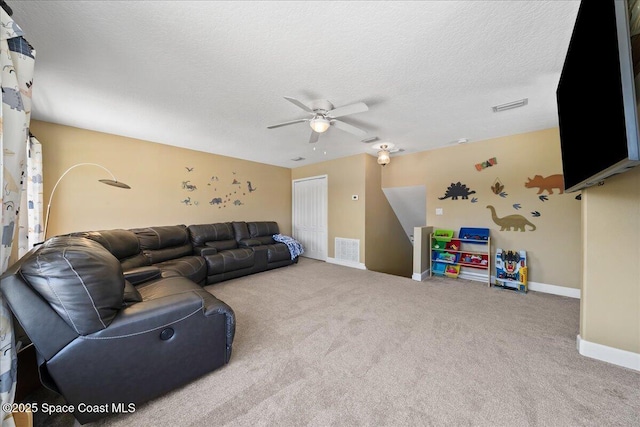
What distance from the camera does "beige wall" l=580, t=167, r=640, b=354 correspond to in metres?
1.74

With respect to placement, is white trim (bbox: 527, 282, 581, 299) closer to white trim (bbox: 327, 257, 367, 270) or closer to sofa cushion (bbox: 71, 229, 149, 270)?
white trim (bbox: 327, 257, 367, 270)

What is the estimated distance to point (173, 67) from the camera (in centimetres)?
194

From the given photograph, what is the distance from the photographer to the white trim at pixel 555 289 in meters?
3.16

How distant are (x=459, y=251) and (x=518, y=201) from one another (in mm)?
1210

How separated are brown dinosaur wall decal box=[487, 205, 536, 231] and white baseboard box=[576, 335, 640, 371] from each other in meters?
2.09

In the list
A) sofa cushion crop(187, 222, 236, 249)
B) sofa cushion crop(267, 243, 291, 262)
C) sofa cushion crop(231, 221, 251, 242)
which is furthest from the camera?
sofa cushion crop(231, 221, 251, 242)

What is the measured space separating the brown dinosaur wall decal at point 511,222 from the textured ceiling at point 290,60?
4.68ft

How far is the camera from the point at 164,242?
3.69 meters

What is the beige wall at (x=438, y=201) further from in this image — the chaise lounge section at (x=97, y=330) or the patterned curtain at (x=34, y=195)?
the chaise lounge section at (x=97, y=330)

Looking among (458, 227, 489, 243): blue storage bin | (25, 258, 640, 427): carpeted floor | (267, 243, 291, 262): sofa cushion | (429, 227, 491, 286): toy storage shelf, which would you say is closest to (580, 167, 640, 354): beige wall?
(25, 258, 640, 427): carpeted floor

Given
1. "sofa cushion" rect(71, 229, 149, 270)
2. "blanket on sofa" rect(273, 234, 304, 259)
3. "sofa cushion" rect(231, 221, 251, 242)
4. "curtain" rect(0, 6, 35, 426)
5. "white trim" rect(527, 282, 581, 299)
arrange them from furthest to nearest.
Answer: "blanket on sofa" rect(273, 234, 304, 259)
"sofa cushion" rect(231, 221, 251, 242)
"white trim" rect(527, 282, 581, 299)
"sofa cushion" rect(71, 229, 149, 270)
"curtain" rect(0, 6, 35, 426)

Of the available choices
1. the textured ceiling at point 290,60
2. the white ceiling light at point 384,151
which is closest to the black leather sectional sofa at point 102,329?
the textured ceiling at point 290,60

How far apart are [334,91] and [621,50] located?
1855 millimetres

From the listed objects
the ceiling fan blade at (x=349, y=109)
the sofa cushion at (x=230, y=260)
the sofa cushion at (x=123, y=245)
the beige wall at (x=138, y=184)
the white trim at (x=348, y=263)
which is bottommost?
the white trim at (x=348, y=263)
